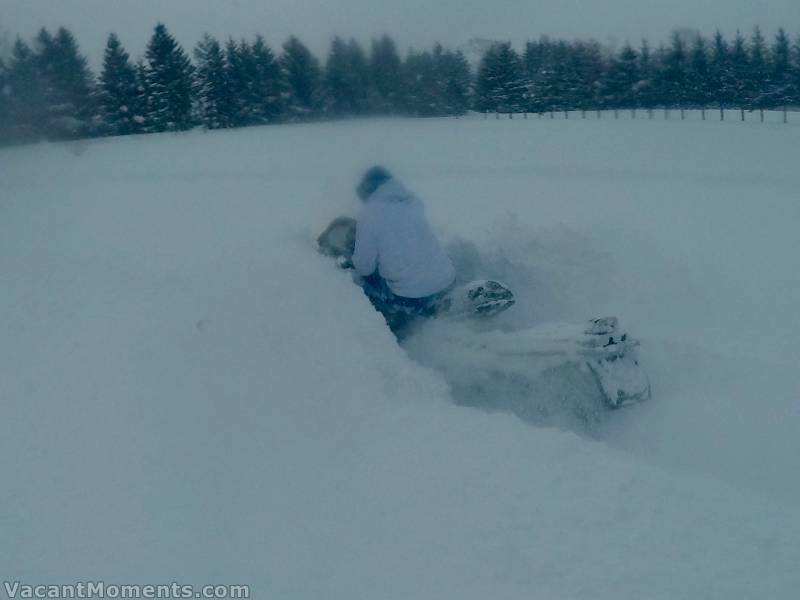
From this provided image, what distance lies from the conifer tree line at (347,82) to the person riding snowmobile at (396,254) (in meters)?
8.14

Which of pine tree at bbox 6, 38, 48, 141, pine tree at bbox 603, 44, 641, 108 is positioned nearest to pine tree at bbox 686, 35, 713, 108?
pine tree at bbox 603, 44, 641, 108

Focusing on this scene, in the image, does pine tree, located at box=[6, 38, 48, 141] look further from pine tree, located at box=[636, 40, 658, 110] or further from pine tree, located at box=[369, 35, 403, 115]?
pine tree, located at box=[636, 40, 658, 110]

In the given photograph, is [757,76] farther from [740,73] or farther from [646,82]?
[646,82]

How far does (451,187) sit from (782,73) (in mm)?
34280

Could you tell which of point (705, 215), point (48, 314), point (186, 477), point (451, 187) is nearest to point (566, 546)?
point (186, 477)

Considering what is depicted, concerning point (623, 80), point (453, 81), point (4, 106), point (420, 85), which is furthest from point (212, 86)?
point (623, 80)

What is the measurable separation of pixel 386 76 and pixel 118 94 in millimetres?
18396

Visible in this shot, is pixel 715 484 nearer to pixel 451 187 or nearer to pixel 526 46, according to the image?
pixel 451 187

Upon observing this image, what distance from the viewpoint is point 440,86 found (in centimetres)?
1792

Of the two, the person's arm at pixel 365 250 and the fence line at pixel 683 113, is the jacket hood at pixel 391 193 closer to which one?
the person's arm at pixel 365 250

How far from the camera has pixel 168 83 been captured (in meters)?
29.5

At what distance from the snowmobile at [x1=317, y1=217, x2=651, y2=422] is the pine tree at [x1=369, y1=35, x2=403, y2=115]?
8379 mm

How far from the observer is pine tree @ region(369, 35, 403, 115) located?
13.9 metres

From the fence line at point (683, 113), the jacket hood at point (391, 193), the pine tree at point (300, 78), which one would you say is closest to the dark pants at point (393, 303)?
the jacket hood at point (391, 193)
